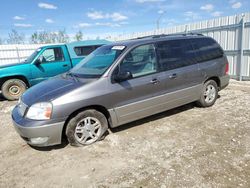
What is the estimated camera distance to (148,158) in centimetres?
339

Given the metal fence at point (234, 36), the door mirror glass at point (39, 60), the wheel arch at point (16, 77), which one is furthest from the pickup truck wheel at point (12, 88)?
the metal fence at point (234, 36)

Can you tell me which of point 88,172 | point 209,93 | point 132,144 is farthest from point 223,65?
point 88,172

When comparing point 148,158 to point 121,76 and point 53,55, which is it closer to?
point 121,76

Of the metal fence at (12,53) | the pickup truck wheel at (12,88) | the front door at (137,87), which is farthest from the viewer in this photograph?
the metal fence at (12,53)

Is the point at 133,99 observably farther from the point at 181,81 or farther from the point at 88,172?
the point at 88,172

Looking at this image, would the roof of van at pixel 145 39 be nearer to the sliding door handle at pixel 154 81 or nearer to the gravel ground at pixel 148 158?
the sliding door handle at pixel 154 81

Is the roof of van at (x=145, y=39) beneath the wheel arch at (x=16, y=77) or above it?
above

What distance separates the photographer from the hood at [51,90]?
358 cm

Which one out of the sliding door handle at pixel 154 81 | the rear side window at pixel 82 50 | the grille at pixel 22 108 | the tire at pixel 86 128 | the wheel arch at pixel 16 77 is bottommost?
the tire at pixel 86 128

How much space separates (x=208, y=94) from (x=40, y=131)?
406 cm

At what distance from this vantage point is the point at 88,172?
3.15m

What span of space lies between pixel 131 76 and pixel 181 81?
133 centimetres

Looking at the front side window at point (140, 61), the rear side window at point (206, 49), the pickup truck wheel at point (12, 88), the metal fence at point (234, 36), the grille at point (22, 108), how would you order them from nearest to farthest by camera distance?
the grille at point (22, 108)
the front side window at point (140, 61)
the rear side window at point (206, 49)
the pickup truck wheel at point (12, 88)
the metal fence at point (234, 36)

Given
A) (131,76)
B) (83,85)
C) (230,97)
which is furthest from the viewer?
(230,97)
